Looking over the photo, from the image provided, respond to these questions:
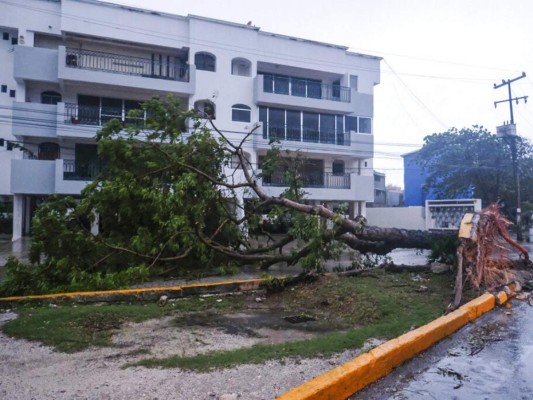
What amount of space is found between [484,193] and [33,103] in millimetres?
26905

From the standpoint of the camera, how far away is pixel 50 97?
2120 centimetres

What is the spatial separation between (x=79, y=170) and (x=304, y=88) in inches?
508

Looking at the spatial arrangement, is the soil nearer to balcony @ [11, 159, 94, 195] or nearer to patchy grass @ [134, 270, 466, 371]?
patchy grass @ [134, 270, 466, 371]

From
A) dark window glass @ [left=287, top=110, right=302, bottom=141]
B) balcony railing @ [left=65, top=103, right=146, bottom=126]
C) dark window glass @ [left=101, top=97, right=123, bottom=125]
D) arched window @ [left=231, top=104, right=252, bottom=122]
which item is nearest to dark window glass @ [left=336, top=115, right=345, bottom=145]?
dark window glass @ [left=287, top=110, right=302, bottom=141]

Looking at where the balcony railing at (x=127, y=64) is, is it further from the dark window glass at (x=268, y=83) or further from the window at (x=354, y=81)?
the window at (x=354, y=81)

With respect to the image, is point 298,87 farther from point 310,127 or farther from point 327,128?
point 327,128

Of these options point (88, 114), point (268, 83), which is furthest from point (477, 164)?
point (88, 114)

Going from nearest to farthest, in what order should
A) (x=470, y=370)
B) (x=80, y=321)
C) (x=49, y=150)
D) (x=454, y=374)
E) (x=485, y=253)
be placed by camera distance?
(x=454, y=374) < (x=470, y=370) < (x=80, y=321) < (x=485, y=253) < (x=49, y=150)

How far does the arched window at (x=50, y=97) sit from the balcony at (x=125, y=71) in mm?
2019

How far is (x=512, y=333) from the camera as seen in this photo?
5371mm

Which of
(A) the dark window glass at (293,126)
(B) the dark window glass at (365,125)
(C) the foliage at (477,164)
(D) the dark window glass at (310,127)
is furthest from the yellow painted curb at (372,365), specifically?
(C) the foliage at (477,164)

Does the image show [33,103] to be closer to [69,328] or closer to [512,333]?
[69,328]

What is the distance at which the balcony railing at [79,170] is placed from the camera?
63.8 ft

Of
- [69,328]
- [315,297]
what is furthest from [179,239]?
[69,328]
